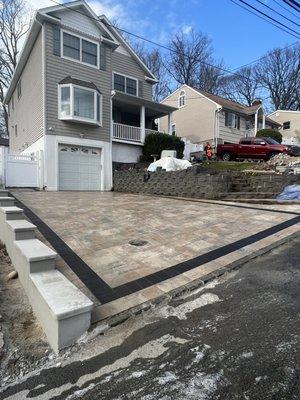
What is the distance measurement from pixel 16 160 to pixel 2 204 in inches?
297

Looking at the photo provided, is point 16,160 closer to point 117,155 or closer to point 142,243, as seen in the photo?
point 117,155

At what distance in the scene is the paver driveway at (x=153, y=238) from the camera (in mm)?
4078

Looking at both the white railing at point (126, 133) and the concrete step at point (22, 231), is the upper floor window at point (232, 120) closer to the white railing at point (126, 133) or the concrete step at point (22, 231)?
the white railing at point (126, 133)

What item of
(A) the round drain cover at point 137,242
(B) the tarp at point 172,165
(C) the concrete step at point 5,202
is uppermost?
(B) the tarp at point 172,165

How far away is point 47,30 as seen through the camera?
47.6 feet

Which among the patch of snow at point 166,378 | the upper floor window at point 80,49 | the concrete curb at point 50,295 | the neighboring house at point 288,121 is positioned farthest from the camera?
the neighboring house at point 288,121

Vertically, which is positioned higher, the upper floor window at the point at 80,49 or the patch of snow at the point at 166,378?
the upper floor window at the point at 80,49

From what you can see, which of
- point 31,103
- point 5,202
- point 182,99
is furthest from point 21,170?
point 182,99

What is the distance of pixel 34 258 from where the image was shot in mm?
3672

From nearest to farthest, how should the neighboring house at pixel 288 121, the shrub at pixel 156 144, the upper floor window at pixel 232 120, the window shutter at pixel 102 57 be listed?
the window shutter at pixel 102 57 < the shrub at pixel 156 144 < the upper floor window at pixel 232 120 < the neighboring house at pixel 288 121

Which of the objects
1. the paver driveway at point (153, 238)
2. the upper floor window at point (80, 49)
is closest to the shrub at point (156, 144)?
the upper floor window at point (80, 49)

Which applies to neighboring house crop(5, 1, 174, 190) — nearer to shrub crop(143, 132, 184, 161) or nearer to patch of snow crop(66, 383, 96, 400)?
shrub crop(143, 132, 184, 161)

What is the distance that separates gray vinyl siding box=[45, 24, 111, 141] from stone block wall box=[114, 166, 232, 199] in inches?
105

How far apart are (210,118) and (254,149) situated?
8.93m
